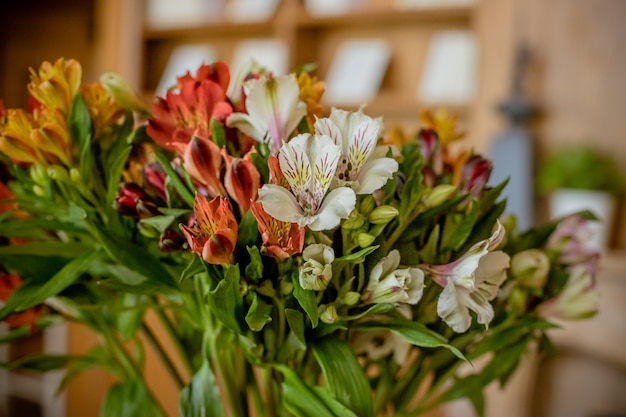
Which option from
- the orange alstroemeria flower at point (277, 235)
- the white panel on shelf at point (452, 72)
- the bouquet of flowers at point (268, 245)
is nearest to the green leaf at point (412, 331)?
the bouquet of flowers at point (268, 245)

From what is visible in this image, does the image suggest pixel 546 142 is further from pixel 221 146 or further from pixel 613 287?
pixel 221 146

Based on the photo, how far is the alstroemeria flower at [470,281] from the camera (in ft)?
1.52

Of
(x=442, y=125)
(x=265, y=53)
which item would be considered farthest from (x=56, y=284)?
(x=265, y=53)

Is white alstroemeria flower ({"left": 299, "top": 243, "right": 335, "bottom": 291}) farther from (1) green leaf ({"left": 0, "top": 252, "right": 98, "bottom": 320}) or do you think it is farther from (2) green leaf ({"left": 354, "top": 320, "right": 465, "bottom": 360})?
(1) green leaf ({"left": 0, "top": 252, "right": 98, "bottom": 320})

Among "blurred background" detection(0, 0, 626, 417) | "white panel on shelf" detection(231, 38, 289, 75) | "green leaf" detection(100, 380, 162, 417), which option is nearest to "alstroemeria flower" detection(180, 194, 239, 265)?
"green leaf" detection(100, 380, 162, 417)

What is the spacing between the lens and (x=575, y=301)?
62 cm

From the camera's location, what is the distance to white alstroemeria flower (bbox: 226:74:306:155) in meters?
0.50

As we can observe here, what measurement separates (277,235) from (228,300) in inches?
2.4

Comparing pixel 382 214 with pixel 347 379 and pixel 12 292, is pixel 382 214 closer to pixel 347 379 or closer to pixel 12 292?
pixel 347 379

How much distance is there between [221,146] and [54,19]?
3.11 metres

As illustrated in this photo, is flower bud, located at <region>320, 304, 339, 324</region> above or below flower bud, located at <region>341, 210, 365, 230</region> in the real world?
below

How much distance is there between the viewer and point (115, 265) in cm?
57

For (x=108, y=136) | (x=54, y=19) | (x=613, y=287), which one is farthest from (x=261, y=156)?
(x=54, y=19)

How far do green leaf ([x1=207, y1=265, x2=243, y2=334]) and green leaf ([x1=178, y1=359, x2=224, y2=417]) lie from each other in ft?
0.27
